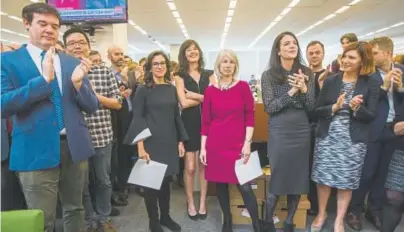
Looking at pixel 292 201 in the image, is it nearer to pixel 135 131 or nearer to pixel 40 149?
pixel 135 131

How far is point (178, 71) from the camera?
267 centimetres

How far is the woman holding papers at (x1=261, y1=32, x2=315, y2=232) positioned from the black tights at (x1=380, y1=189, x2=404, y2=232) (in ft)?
1.61

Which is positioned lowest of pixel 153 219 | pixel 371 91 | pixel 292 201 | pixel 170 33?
pixel 153 219

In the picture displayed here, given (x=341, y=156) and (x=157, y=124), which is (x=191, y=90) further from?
(x=341, y=156)

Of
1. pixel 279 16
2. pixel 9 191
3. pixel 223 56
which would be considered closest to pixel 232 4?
pixel 279 16

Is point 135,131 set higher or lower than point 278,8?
lower

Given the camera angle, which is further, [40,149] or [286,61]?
[286,61]

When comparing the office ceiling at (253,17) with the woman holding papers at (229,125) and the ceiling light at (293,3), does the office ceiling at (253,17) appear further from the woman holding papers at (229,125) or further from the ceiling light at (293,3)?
the woman holding papers at (229,125)

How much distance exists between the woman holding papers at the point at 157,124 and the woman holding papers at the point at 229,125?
0.82 ft

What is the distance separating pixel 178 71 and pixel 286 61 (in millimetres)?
906

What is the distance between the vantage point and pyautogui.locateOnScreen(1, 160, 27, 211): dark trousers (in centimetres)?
204

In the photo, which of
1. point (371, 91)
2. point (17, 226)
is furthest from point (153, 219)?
point (371, 91)

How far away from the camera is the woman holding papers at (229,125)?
7.46 feet

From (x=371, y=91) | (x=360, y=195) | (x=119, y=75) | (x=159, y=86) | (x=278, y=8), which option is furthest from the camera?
(x=278, y=8)
